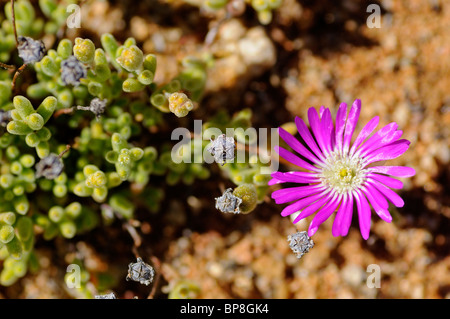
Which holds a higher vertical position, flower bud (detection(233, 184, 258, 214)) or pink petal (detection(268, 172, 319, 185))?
pink petal (detection(268, 172, 319, 185))

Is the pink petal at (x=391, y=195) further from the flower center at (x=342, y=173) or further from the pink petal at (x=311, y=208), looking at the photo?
the pink petal at (x=311, y=208)

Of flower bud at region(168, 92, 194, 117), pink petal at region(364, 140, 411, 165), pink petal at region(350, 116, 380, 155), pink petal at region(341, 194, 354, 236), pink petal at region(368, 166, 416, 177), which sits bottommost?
pink petal at region(341, 194, 354, 236)

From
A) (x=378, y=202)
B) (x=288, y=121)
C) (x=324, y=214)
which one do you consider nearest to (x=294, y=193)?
(x=324, y=214)

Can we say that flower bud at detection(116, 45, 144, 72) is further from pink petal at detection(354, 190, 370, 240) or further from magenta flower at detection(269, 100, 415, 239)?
pink petal at detection(354, 190, 370, 240)

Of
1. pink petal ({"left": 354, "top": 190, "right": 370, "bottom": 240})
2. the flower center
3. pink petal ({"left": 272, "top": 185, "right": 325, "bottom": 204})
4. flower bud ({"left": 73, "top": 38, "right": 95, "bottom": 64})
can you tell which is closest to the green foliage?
flower bud ({"left": 73, "top": 38, "right": 95, "bottom": 64})
